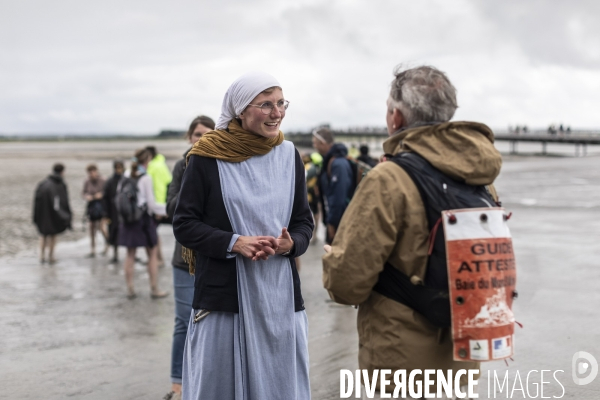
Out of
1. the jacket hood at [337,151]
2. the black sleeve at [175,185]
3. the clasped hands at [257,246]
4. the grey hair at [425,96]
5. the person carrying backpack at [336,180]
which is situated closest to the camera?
the grey hair at [425,96]

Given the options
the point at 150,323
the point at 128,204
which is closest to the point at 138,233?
the point at 128,204

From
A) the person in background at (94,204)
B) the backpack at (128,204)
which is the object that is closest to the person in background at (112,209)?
the person in background at (94,204)

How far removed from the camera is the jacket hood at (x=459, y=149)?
2.60 metres

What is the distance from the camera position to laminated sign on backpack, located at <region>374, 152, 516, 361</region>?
2.53 meters

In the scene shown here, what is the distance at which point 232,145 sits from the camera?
11.0ft

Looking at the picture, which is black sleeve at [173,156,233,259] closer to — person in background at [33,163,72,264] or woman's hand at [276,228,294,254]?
woman's hand at [276,228,294,254]

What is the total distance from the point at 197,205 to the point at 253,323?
61 cm

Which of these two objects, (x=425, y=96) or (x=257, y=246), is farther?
(x=257, y=246)

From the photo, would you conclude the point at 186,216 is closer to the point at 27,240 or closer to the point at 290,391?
the point at 290,391

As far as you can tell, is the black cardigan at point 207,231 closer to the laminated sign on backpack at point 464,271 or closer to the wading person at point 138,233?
the laminated sign on backpack at point 464,271

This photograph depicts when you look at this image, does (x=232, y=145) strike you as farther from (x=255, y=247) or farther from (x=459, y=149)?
(x=459, y=149)

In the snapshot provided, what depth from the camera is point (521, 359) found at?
18.7 feet

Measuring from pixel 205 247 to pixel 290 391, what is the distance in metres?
0.81

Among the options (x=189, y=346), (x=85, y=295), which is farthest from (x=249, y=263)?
(x=85, y=295)
